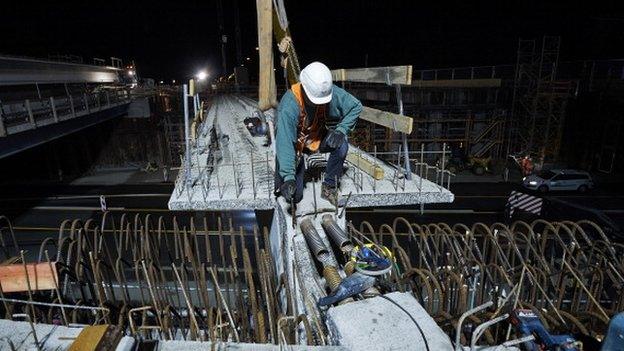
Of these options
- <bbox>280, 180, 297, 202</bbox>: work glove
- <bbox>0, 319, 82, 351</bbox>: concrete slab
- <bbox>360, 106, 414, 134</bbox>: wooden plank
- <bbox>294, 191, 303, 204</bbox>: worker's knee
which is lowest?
<bbox>0, 319, 82, 351</bbox>: concrete slab

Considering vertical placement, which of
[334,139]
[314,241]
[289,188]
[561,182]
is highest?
[334,139]

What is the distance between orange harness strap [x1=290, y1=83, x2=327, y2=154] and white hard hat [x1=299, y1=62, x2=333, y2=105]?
7.8 inches

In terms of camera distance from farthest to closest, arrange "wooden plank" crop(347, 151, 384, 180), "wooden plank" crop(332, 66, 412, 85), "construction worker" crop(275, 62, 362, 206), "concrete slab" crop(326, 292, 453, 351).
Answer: "wooden plank" crop(347, 151, 384, 180), "wooden plank" crop(332, 66, 412, 85), "construction worker" crop(275, 62, 362, 206), "concrete slab" crop(326, 292, 453, 351)

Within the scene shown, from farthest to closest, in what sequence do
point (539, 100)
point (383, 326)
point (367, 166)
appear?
point (539, 100)
point (367, 166)
point (383, 326)

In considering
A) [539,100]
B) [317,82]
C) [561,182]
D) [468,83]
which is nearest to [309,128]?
[317,82]

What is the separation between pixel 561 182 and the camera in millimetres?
19688

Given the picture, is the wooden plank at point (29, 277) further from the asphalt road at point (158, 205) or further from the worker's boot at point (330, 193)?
the asphalt road at point (158, 205)

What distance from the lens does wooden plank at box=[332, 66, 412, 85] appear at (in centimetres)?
460

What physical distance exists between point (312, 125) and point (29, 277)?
14.1ft

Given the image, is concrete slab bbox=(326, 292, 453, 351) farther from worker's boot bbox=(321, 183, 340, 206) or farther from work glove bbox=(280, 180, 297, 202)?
worker's boot bbox=(321, 183, 340, 206)

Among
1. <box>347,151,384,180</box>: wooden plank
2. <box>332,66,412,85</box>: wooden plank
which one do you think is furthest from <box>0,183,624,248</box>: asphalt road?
<box>332,66,412,85</box>: wooden plank

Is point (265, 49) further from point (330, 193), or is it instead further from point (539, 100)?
point (539, 100)

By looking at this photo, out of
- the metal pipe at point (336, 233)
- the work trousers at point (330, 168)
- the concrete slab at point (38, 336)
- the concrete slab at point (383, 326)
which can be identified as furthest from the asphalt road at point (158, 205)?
the concrete slab at point (383, 326)

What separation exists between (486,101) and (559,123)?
5027 millimetres
